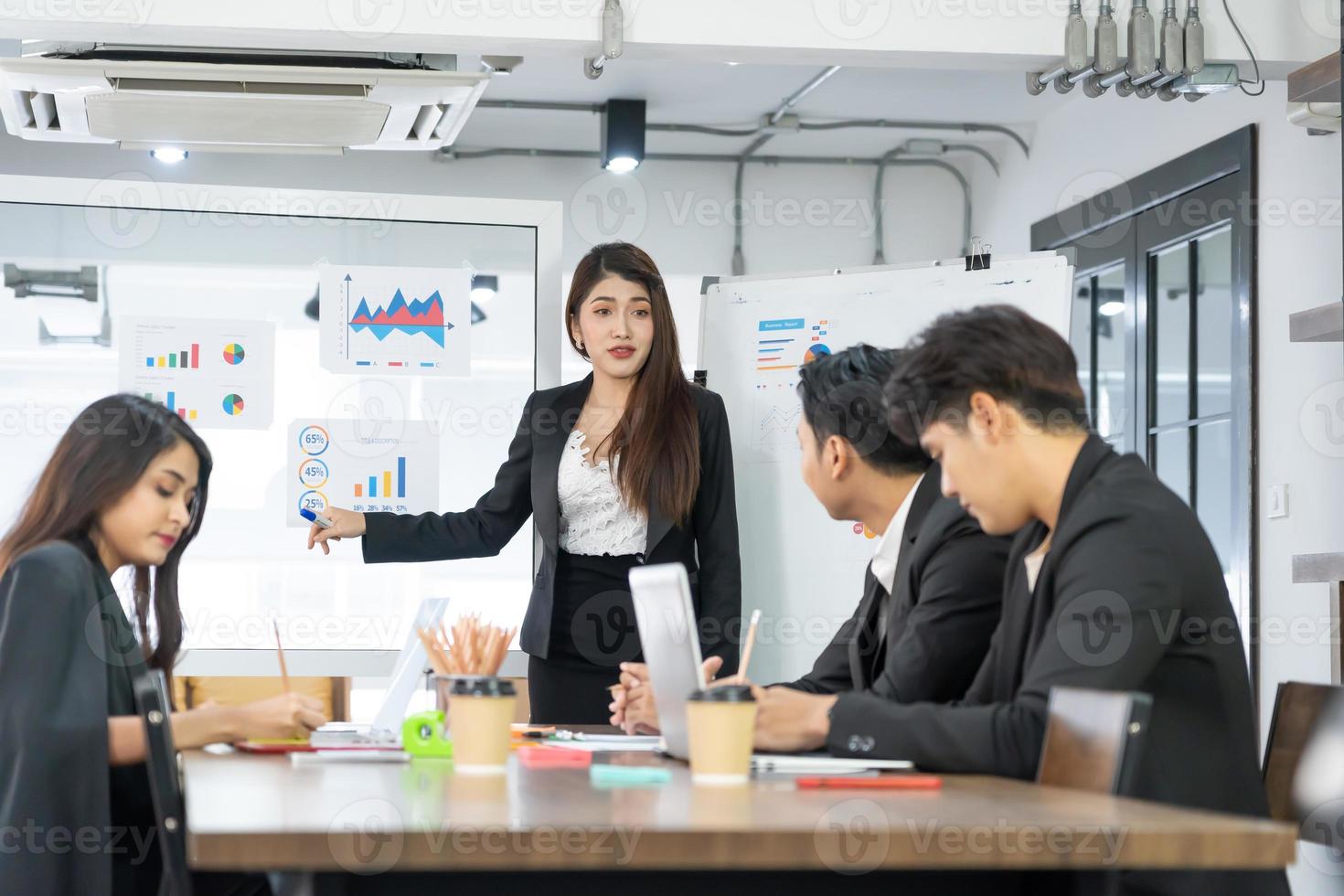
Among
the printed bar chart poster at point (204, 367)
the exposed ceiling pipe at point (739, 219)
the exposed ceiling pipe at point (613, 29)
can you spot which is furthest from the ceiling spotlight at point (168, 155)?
the exposed ceiling pipe at point (613, 29)

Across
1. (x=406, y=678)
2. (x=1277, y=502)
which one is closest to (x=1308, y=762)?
(x=406, y=678)

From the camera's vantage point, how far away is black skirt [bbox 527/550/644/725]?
306 cm

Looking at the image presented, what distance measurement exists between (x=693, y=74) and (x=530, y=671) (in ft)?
9.53

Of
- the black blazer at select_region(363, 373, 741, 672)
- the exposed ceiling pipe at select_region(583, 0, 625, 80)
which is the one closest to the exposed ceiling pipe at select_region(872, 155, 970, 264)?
the exposed ceiling pipe at select_region(583, 0, 625, 80)

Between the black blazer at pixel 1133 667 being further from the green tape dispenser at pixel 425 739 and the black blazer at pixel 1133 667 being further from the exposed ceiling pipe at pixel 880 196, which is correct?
the exposed ceiling pipe at pixel 880 196

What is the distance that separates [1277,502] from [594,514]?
7.28 ft

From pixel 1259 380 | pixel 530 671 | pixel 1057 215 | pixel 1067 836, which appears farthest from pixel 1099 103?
pixel 1067 836

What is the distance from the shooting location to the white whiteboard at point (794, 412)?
149 inches

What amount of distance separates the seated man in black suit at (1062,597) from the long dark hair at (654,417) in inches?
55.0

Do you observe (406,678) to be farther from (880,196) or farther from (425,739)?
(880,196)

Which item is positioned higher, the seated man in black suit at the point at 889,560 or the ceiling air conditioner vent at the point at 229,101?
the ceiling air conditioner vent at the point at 229,101

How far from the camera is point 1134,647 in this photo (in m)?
1.46

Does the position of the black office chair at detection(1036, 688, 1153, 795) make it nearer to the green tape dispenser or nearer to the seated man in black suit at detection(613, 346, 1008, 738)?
the seated man in black suit at detection(613, 346, 1008, 738)

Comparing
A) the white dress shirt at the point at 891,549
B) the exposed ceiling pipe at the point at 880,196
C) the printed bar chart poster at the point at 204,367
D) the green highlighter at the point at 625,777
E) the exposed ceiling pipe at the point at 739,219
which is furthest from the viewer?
the exposed ceiling pipe at the point at 880,196
